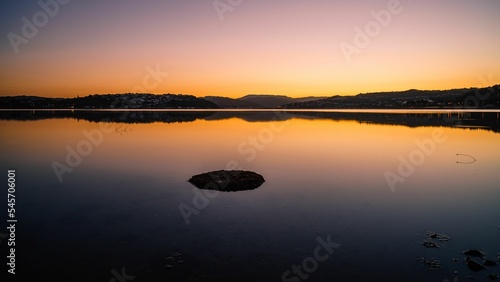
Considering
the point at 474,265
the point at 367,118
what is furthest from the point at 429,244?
the point at 367,118

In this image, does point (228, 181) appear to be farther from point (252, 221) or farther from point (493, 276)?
point (493, 276)

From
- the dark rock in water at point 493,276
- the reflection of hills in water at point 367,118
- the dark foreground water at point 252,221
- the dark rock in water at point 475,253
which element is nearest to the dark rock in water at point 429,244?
the dark foreground water at point 252,221

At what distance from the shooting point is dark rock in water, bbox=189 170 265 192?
18.0m

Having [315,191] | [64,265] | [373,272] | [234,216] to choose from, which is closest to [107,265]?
[64,265]

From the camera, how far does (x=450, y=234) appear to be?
11.6 meters

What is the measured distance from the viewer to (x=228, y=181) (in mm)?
18750

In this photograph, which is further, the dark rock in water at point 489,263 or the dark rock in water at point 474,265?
the dark rock in water at point 489,263

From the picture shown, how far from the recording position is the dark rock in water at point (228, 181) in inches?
711

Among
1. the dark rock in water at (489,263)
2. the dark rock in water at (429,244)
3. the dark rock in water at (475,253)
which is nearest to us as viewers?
the dark rock in water at (489,263)

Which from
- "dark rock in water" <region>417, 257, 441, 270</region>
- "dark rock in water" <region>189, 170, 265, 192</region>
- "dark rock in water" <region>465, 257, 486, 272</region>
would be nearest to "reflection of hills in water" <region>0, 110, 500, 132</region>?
"dark rock in water" <region>189, 170, 265, 192</region>

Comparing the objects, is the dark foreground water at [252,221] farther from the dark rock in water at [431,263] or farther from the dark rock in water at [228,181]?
the dark rock in water at [228,181]

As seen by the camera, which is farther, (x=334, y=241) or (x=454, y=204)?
(x=454, y=204)

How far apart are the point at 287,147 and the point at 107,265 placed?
29.6m

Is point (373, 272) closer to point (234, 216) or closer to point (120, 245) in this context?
point (234, 216)
